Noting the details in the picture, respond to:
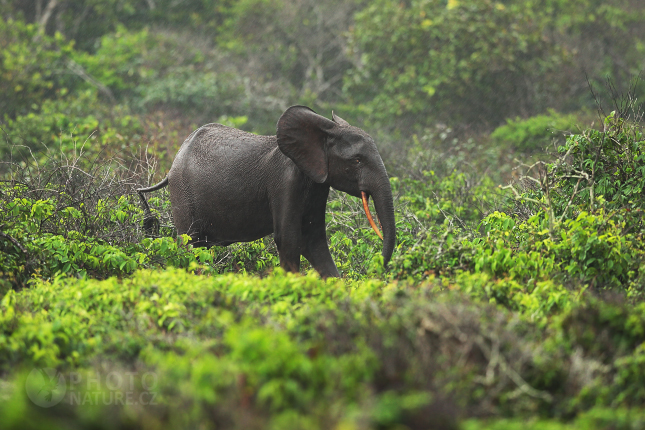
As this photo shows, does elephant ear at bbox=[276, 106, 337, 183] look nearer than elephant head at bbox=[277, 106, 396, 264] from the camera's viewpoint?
No

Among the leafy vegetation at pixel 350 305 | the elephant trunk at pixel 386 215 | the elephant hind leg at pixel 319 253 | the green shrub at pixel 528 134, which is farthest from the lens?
the green shrub at pixel 528 134

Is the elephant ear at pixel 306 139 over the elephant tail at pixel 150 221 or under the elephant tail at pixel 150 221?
over

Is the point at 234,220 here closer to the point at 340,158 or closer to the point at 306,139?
the point at 306,139

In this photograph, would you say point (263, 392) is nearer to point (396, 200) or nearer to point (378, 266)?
point (378, 266)

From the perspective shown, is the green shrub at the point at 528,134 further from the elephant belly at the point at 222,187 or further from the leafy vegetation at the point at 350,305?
the elephant belly at the point at 222,187

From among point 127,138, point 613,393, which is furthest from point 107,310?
point 127,138

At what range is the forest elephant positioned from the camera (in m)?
6.80

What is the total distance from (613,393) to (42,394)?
296 cm

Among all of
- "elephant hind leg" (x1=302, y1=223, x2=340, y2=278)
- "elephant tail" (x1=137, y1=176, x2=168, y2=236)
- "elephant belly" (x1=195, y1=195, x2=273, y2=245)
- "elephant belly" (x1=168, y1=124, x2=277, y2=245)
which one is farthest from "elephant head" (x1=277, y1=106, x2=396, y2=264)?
"elephant tail" (x1=137, y1=176, x2=168, y2=236)

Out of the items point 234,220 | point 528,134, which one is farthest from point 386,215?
point 528,134

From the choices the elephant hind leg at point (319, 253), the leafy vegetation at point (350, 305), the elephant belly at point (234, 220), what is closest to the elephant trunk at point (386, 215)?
the leafy vegetation at point (350, 305)

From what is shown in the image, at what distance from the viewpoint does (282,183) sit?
7.12 m

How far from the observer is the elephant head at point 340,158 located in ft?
21.8

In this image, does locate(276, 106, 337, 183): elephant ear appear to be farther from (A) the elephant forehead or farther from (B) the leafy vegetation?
(B) the leafy vegetation
